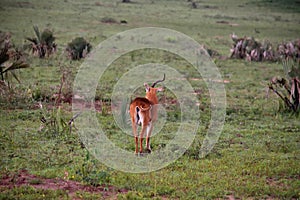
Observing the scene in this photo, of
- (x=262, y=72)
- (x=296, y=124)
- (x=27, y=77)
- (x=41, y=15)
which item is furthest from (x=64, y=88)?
(x=41, y=15)

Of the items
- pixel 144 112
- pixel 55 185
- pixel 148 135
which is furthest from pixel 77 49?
pixel 55 185

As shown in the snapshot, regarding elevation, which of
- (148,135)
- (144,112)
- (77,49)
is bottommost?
(148,135)

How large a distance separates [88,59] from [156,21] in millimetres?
13274

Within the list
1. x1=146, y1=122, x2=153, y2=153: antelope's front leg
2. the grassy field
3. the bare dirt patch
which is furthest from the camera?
x1=146, y1=122, x2=153, y2=153: antelope's front leg

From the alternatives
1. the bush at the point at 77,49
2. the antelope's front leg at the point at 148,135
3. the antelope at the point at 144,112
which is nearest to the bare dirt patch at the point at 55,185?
the antelope at the point at 144,112

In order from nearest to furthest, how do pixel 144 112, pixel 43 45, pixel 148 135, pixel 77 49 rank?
pixel 144 112, pixel 148 135, pixel 43 45, pixel 77 49

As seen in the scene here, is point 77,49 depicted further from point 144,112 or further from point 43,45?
point 144,112

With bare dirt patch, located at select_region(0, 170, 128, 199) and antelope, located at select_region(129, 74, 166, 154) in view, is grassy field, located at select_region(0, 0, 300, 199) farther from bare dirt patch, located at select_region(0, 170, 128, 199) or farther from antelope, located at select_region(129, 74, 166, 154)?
antelope, located at select_region(129, 74, 166, 154)

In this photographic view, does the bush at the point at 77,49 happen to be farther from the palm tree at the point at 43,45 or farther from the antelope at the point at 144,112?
the antelope at the point at 144,112

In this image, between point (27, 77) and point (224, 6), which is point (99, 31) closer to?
point (27, 77)

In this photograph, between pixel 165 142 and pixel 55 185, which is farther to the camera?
pixel 165 142

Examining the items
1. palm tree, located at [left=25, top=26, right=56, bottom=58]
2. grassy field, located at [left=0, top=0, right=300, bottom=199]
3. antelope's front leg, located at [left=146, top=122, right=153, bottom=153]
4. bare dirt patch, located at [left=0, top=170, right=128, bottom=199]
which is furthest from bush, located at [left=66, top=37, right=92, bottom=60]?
bare dirt patch, located at [left=0, top=170, right=128, bottom=199]

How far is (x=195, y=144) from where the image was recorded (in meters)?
8.93

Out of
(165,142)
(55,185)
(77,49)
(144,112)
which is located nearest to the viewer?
(55,185)
